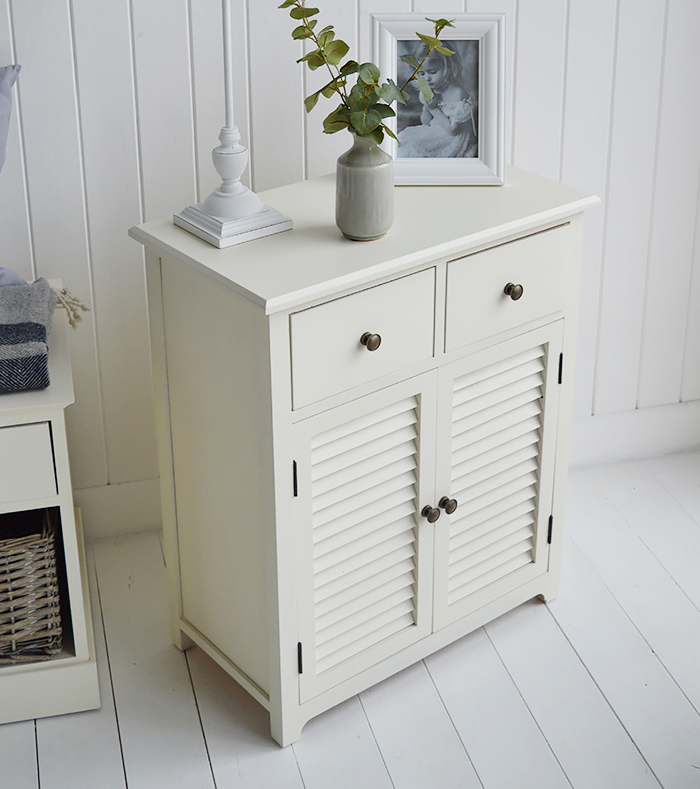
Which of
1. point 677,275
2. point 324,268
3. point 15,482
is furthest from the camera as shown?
point 677,275

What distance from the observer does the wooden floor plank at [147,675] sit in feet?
5.57

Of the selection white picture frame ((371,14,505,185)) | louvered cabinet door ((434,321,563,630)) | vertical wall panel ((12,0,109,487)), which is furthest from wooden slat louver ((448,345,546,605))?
vertical wall panel ((12,0,109,487))

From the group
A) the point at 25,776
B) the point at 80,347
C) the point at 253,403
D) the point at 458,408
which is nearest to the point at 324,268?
the point at 253,403

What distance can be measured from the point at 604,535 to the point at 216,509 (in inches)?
40.3

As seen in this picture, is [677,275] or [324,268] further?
[677,275]

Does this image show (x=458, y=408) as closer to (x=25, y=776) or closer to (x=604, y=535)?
(x=604, y=535)

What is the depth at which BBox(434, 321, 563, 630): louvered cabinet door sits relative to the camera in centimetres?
176

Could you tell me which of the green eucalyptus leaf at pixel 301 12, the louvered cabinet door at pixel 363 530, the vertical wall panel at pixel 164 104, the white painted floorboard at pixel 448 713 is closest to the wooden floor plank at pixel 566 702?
the white painted floorboard at pixel 448 713

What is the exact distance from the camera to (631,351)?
2549 mm

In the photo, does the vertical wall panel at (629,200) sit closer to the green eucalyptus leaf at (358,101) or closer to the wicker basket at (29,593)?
the green eucalyptus leaf at (358,101)

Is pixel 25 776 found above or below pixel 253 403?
below

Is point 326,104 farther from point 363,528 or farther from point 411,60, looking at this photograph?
point 363,528

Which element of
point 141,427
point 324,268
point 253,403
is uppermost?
point 324,268

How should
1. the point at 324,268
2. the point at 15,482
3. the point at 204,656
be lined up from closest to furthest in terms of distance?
Result: the point at 324,268 → the point at 15,482 → the point at 204,656
